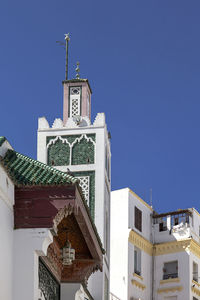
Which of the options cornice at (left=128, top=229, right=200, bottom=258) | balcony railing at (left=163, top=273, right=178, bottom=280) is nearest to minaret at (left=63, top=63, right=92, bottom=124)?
cornice at (left=128, top=229, right=200, bottom=258)

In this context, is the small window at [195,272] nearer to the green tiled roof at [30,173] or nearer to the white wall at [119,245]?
the white wall at [119,245]

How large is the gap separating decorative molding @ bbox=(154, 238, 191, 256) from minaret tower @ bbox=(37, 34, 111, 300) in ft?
26.2

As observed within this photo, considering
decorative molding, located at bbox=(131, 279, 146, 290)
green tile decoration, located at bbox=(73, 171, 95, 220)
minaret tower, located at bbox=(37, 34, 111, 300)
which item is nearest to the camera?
green tile decoration, located at bbox=(73, 171, 95, 220)

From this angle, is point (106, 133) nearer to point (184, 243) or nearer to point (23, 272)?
point (184, 243)

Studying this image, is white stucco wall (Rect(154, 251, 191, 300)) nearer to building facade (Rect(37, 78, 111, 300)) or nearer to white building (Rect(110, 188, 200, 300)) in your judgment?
white building (Rect(110, 188, 200, 300))

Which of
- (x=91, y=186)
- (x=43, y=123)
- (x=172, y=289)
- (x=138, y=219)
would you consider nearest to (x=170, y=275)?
(x=172, y=289)

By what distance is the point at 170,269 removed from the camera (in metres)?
37.2

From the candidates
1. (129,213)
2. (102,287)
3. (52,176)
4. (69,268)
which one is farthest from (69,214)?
(129,213)

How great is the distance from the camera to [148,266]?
3719cm

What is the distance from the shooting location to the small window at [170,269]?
36844mm

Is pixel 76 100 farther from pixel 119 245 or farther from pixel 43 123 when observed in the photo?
pixel 119 245

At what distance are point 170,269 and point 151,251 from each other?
1203 millimetres

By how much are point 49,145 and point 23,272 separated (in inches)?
719

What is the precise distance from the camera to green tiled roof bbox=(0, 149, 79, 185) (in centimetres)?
1187
